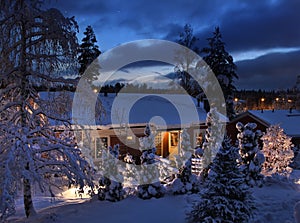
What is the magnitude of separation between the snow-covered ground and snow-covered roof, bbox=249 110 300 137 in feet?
37.9

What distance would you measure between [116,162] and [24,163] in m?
3.43

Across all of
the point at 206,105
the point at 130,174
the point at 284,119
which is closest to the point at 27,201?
the point at 130,174

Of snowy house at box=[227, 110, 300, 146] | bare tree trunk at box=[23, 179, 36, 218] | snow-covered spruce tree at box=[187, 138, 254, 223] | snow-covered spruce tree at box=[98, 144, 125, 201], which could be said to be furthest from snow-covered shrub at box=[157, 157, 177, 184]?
snowy house at box=[227, 110, 300, 146]

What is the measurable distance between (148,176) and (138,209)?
1.41m

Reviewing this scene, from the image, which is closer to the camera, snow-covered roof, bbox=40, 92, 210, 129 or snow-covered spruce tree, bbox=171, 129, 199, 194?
snow-covered spruce tree, bbox=171, 129, 199, 194

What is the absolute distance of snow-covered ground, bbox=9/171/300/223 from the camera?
819 centimetres

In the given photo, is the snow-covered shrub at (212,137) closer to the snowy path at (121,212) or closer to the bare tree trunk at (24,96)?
the snowy path at (121,212)

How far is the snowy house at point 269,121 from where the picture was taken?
71.4ft

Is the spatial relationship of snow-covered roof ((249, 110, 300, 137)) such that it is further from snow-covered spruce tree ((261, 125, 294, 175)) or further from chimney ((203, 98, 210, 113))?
snow-covered spruce tree ((261, 125, 294, 175))

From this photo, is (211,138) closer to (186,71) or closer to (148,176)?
(148,176)

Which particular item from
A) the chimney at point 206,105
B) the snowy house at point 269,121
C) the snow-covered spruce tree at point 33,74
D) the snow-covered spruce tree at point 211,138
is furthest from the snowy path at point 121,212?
the chimney at point 206,105

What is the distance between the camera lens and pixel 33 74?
8.30 m

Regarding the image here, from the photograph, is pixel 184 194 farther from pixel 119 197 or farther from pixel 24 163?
pixel 24 163

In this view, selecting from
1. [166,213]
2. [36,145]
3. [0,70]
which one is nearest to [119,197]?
[166,213]
